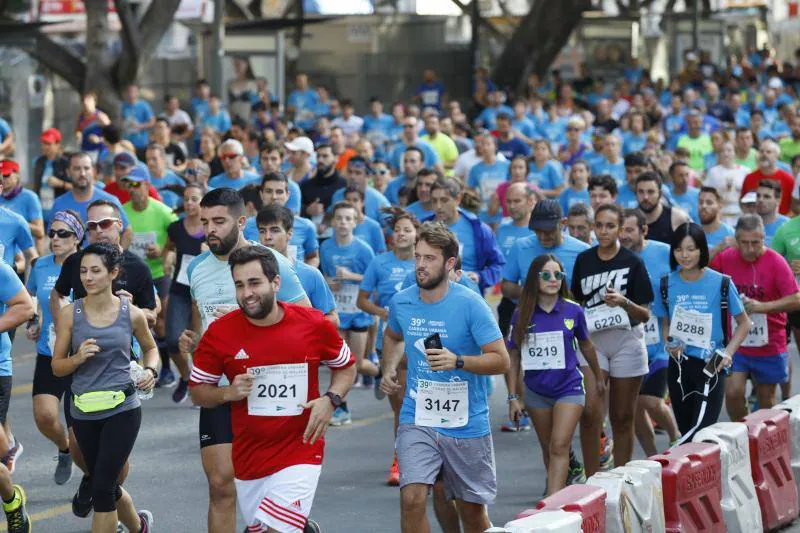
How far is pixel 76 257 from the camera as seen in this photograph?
8844mm

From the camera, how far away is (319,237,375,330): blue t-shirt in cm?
1298

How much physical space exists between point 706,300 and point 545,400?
138 cm

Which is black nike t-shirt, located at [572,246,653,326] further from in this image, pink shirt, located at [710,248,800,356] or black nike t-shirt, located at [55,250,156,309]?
black nike t-shirt, located at [55,250,156,309]

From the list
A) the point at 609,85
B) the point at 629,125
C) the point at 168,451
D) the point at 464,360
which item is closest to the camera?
the point at 464,360

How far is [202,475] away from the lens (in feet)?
34.7

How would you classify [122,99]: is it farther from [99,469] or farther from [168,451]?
[99,469]

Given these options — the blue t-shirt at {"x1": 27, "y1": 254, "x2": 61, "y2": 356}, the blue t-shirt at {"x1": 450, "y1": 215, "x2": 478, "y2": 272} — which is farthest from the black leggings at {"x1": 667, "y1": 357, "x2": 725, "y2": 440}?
the blue t-shirt at {"x1": 27, "y1": 254, "x2": 61, "y2": 356}

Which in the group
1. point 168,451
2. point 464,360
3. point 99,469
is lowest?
point 168,451

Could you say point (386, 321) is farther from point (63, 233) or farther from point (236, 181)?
point (236, 181)

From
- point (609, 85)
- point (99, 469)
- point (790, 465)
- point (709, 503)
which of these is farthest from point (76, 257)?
point (609, 85)

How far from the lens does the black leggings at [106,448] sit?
7.87 metres

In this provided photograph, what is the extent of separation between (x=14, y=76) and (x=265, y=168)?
1426 centimetres

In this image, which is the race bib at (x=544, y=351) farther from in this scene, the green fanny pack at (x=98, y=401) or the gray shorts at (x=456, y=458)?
the green fanny pack at (x=98, y=401)

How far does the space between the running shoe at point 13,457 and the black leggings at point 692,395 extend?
4.01 metres
